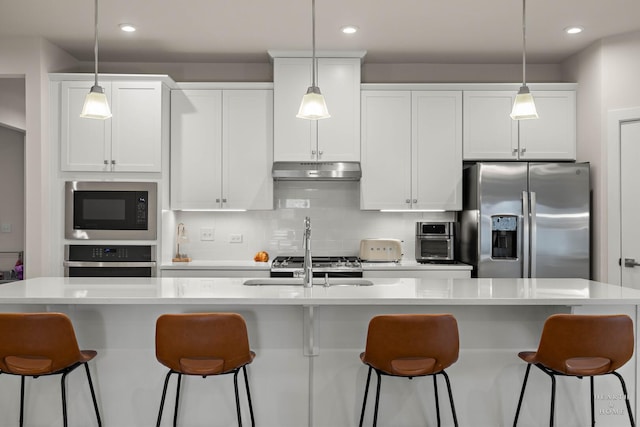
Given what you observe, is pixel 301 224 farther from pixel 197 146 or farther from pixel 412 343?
pixel 412 343

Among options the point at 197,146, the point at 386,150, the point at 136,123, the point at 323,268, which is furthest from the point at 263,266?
the point at 136,123

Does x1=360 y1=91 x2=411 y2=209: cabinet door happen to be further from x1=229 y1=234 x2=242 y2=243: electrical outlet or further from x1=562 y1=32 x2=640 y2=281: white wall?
x1=562 y1=32 x2=640 y2=281: white wall

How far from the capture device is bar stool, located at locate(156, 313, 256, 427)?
229 centimetres

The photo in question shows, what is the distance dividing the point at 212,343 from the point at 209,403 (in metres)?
0.63

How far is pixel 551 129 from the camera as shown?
15.0ft

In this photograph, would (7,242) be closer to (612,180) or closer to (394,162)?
(394,162)

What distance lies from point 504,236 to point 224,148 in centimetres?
253

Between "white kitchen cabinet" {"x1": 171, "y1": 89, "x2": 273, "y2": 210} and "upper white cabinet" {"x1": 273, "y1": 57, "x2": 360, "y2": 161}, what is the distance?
0.47 ft

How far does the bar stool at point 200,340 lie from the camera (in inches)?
90.2

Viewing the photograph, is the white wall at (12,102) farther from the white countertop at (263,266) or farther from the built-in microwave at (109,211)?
the white countertop at (263,266)

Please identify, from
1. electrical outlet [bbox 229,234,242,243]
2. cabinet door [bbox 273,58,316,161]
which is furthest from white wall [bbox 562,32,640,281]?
electrical outlet [bbox 229,234,242,243]

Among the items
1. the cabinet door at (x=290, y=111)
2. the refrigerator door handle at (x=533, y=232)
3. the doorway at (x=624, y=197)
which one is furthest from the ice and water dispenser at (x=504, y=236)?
the cabinet door at (x=290, y=111)

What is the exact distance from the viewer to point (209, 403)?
2746mm

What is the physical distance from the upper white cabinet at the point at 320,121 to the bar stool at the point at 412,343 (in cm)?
244
